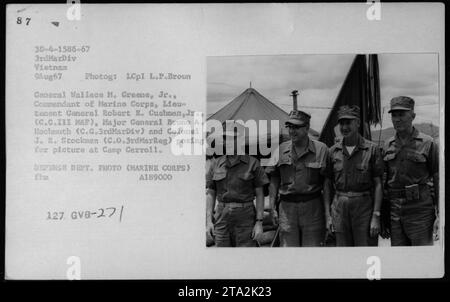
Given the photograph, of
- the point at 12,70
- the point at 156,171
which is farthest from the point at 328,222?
the point at 12,70

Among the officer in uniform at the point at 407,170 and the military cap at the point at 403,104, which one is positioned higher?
the military cap at the point at 403,104

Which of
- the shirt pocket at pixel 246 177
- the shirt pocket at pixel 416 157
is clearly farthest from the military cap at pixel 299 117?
the shirt pocket at pixel 416 157

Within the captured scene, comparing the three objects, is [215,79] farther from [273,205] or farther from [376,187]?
[376,187]

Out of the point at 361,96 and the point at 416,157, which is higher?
the point at 361,96

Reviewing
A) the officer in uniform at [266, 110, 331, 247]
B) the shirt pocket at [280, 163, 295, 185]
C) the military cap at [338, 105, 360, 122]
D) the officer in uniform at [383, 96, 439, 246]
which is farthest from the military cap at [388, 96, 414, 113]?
the shirt pocket at [280, 163, 295, 185]

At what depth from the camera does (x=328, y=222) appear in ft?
5.33

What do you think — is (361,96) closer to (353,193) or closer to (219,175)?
(353,193)

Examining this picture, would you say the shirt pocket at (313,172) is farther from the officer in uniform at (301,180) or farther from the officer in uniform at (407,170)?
the officer in uniform at (407,170)

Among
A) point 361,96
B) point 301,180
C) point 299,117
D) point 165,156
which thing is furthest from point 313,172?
point 165,156

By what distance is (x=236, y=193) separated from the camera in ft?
5.36

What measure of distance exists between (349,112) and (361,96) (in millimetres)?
64

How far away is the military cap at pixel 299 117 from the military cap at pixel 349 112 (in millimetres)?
104

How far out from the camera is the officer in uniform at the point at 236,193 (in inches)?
64.3

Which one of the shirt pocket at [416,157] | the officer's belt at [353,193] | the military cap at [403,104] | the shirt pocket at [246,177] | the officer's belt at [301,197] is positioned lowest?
the officer's belt at [301,197]
